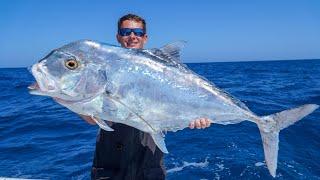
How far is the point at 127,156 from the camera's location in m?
4.47

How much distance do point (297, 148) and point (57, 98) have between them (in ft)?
26.9

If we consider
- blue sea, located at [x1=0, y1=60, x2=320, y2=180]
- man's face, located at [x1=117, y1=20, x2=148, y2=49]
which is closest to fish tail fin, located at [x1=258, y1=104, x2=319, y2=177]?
man's face, located at [x1=117, y1=20, x2=148, y2=49]

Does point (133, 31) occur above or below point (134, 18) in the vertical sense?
below

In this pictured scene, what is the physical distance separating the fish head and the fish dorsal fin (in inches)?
22.2

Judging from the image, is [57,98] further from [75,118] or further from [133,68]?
[75,118]

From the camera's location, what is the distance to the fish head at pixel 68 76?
3.10m

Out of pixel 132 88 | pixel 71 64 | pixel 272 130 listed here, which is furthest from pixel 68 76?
pixel 272 130

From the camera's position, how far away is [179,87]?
3.53m

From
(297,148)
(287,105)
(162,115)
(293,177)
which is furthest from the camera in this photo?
(287,105)

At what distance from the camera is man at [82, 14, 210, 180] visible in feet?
14.5

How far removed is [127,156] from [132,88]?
1.40m

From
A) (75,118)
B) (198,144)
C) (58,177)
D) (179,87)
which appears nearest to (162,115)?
(179,87)

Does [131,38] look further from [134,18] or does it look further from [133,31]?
[134,18]

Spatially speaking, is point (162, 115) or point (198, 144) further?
point (198, 144)
